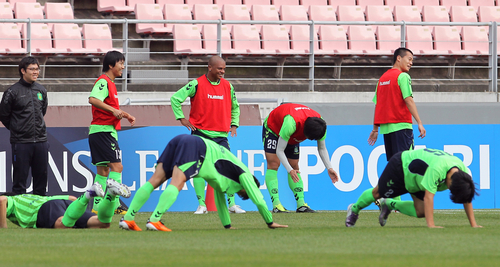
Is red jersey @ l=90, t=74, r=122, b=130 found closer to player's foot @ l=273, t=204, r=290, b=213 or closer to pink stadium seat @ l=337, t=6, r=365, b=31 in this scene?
player's foot @ l=273, t=204, r=290, b=213

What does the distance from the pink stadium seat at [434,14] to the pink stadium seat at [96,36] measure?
24.2 feet

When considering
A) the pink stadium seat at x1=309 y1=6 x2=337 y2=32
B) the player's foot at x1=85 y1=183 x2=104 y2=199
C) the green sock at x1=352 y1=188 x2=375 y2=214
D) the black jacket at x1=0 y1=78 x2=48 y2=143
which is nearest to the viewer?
the player's foot at x1=85 y1=183 x2=104 y2=199

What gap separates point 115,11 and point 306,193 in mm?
7054

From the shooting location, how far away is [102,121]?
8672 millimetres

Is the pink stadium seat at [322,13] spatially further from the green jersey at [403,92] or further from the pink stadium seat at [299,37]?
the green jersey at [403,92]

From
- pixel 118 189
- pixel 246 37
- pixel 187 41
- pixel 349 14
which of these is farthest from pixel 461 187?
pixel 349 14

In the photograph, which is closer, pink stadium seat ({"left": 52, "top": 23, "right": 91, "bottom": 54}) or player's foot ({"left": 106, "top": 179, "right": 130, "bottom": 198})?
player's foot ({"left": 106, "top": 179, "right": 130, "bottom": 198})

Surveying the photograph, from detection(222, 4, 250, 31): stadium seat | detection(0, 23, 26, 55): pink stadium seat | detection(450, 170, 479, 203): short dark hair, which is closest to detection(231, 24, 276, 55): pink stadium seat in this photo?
detection(222, 4, 250, 31): stadium seat

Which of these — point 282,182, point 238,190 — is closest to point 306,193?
point 282,182

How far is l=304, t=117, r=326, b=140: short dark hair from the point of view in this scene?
27.8ft

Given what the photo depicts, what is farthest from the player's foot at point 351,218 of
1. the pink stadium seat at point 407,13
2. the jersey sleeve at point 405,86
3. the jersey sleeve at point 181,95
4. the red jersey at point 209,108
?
the pink stadium seat at point 407,13

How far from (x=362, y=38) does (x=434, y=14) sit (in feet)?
8.49

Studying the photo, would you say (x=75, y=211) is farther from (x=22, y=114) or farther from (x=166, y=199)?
(x=22, y=114)

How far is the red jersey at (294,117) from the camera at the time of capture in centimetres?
893
